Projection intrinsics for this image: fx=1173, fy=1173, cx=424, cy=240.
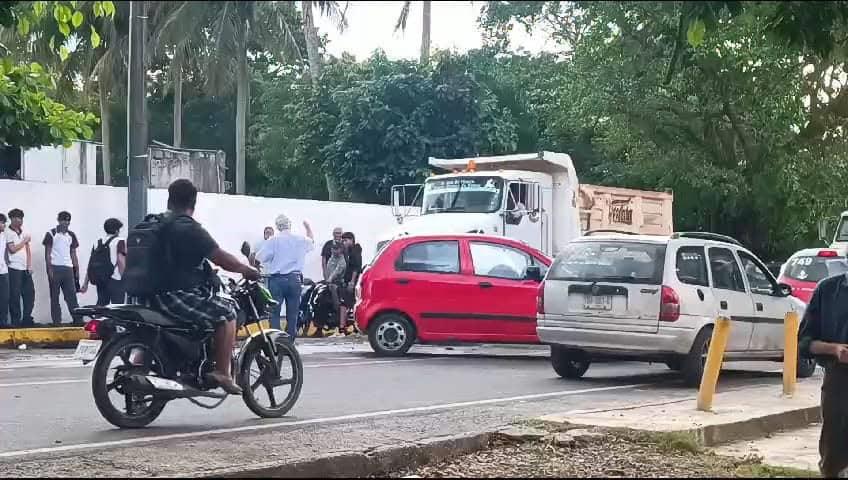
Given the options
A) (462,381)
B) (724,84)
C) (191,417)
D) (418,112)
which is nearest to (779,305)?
(462,381)

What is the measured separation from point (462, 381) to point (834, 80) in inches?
755

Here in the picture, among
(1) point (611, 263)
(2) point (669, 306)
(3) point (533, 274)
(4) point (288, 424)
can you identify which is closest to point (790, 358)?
(2) point (669, 306)

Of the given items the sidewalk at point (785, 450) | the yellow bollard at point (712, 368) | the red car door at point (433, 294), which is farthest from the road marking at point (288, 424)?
the red car door at point (433, 294)

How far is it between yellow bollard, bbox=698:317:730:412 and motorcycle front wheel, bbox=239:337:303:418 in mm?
3257

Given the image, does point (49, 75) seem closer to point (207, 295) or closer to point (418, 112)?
point (207, 295)

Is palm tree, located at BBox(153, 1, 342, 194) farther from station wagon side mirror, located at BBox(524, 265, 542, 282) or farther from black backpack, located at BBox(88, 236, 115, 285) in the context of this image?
black backpack, located at BBox(88, 236, 115, 285)

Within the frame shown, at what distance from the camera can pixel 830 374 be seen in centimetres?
622

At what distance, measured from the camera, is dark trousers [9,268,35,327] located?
56.7 feet

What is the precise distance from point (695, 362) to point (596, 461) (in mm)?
5056

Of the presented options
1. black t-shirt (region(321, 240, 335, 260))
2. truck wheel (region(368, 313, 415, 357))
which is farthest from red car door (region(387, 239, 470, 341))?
black t-shirt (region(321, 240, 335, 260))

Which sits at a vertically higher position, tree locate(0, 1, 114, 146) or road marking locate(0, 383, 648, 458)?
tree locate(0, 1, 114, 146)

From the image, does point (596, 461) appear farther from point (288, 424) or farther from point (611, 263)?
point (611, 263)

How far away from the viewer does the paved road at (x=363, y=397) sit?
8.29m

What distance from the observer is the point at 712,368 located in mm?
9656
